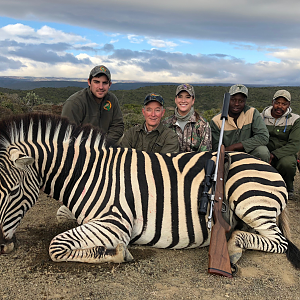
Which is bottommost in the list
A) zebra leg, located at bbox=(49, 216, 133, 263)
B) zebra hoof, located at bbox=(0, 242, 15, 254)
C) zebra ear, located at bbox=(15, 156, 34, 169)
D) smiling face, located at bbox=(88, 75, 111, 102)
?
zebra hoof, located at bbox=(0, 242, 15, 254)

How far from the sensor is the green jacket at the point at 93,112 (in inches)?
239

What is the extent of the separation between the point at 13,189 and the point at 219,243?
8.27 feet

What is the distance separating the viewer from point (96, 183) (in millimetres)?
3736

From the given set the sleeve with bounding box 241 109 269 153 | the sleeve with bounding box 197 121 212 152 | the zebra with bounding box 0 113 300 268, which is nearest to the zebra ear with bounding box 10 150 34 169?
the zebra with bounding box 0 113 300 268

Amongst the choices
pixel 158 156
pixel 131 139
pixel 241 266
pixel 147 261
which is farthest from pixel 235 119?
pixel 147 261

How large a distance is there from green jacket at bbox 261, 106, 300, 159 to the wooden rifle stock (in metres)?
3.52

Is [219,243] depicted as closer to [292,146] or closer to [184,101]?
[184,101]

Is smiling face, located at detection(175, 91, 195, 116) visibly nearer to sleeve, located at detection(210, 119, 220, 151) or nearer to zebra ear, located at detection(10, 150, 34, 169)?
sleeve, located at detection(210, 119, 220, 151)

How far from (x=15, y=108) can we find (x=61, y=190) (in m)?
13.4

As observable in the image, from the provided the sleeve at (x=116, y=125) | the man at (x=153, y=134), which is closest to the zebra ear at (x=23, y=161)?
the man at (x=153, y=134)

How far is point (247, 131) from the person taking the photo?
19.9 ft

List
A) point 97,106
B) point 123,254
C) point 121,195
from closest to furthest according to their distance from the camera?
1. point 123,254
2. point 121,195
3. point 97,106

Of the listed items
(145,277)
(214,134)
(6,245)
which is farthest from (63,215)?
(214,134)

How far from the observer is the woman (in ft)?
19.0
